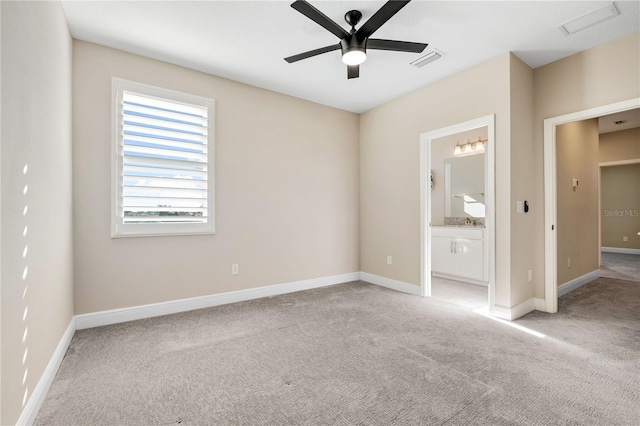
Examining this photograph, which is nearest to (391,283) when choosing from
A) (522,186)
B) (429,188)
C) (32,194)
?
(429,188)

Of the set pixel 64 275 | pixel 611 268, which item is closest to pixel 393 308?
pixel 64 275

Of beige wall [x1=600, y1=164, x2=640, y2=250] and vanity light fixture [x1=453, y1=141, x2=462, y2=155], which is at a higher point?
vanity light fixture [x1=453, y1=141, x2=462, y2=155]

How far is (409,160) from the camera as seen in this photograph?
14.2 feet

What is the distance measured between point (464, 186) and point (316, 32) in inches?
148

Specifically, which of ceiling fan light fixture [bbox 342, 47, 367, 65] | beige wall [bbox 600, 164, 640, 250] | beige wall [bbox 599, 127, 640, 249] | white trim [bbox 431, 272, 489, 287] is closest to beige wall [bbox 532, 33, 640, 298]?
white trim [bbox 431, 272, 489, 287]

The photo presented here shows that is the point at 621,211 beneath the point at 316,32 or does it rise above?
beneath

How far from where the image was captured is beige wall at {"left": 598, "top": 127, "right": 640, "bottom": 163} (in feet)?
21.0

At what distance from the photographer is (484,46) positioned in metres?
3.08

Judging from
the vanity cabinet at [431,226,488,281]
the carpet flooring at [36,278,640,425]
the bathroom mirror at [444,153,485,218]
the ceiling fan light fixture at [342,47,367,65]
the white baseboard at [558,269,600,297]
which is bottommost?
the carpet flooring at [36,278,640,425]

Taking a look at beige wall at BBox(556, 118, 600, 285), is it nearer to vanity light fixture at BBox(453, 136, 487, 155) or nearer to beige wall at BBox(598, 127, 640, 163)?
vanity light fixture at BBox(453, 136, 487, 155)

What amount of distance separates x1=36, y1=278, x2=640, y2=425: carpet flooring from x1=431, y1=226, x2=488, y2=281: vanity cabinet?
130 cm

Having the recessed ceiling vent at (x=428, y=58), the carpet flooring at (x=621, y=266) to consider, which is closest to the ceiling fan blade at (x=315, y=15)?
the recessed ceiling vent at (x=428, y=58)

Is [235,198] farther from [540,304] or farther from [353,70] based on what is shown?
[540,304]

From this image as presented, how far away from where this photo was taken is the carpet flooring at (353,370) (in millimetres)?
1719
